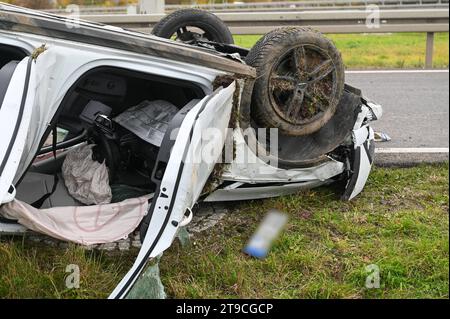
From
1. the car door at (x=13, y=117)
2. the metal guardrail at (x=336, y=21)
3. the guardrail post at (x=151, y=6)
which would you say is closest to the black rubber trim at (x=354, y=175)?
the car door at (x=13, y=117)

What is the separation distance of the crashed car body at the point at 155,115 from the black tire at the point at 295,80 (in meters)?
0.10

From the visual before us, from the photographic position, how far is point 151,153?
3.11 meters

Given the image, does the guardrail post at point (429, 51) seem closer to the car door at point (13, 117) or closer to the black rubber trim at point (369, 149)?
the black rubber trim at point (369, 149)

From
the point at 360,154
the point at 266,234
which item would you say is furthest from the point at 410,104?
the point at 266,234

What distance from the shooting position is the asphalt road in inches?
189

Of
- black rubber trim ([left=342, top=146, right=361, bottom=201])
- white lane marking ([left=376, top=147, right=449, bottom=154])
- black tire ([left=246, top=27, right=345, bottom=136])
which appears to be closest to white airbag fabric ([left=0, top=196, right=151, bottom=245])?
black tire ([left=246, top=27, right=345, bottom=136])

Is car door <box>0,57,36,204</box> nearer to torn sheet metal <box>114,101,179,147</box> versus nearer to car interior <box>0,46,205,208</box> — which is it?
car interior <box>0,46,205,208</box>

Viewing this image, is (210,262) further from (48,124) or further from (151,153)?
(48,124)

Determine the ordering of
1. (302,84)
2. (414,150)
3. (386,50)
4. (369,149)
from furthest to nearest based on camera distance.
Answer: (386,50)
(414,150)
(369,149)
(302,84)

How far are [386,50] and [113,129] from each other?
891cm

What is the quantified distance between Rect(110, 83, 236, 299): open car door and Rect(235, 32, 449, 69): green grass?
3.62 metres

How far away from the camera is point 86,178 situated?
10.6 ft

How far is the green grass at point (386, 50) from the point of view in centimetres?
823

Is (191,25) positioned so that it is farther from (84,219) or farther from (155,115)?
(84,219)
